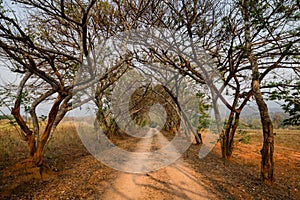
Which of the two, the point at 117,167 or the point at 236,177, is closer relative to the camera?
the point at 236,177

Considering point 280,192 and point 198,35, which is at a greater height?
point 198,35

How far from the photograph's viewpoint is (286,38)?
5.39 metres

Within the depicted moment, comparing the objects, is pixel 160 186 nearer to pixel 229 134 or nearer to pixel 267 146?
pixel 267 146

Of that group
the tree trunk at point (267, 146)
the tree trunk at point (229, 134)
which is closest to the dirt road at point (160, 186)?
the tree trunk at point (267, 146)

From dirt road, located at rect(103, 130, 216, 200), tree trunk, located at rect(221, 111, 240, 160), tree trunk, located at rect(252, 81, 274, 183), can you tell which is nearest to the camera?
dirt road, located at rect(103, 130, 216, 200)

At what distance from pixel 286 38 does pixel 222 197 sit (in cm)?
457

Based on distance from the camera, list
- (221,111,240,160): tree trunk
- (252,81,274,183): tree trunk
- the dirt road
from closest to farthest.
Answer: the dirt road
(252,81,274,183): tree trunk
(221,111,240,160): tree trunk

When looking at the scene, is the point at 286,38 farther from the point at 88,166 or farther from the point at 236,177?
the point at 88,166

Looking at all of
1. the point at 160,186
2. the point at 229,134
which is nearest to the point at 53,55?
the point at 160,186

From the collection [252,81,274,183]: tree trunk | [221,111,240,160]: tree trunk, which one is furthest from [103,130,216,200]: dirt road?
[221,111,240,160]: tree trunk

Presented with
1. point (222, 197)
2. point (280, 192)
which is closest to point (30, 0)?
point (222, 197)

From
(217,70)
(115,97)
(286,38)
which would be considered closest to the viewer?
(286,38)

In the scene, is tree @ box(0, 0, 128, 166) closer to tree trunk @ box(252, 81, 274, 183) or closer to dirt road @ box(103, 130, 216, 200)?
dirt road @ box(103, 130, 216, 200)

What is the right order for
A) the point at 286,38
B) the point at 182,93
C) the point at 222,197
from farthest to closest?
1. the point at 182,93
2. the point at 286,38
3. the point at 222,197
